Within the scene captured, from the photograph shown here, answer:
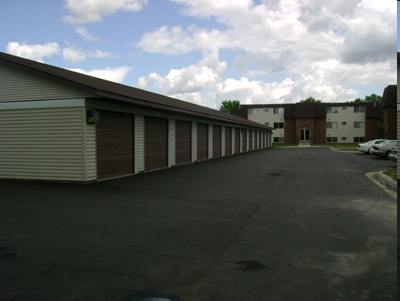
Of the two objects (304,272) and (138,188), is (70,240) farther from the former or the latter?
(138,188)

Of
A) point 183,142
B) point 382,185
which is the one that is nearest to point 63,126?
point 183,142

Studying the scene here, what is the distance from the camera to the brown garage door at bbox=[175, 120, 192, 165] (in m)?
19.8

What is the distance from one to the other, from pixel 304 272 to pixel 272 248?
3.23 feet

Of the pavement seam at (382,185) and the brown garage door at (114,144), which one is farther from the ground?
the brown garage door at (114,144)

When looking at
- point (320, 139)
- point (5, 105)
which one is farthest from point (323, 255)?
point (320, 139)

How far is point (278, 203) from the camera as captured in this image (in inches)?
358

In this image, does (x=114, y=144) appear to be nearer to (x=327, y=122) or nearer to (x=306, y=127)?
(x=306, y=127)

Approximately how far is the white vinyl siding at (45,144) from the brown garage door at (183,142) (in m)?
7.85

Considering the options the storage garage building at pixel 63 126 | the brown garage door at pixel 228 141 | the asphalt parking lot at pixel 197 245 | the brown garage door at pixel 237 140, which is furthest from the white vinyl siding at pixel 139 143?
the brown garage door at pixel 237 140

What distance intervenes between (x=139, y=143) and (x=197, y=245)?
10.4 metres

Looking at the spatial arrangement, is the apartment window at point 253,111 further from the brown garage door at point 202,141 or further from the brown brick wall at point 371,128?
the brown garage door at point 202,141

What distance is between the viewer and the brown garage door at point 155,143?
53.8ft

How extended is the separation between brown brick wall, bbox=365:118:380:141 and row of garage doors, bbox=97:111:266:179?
4472cm

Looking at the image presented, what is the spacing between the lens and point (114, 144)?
1380 cm
